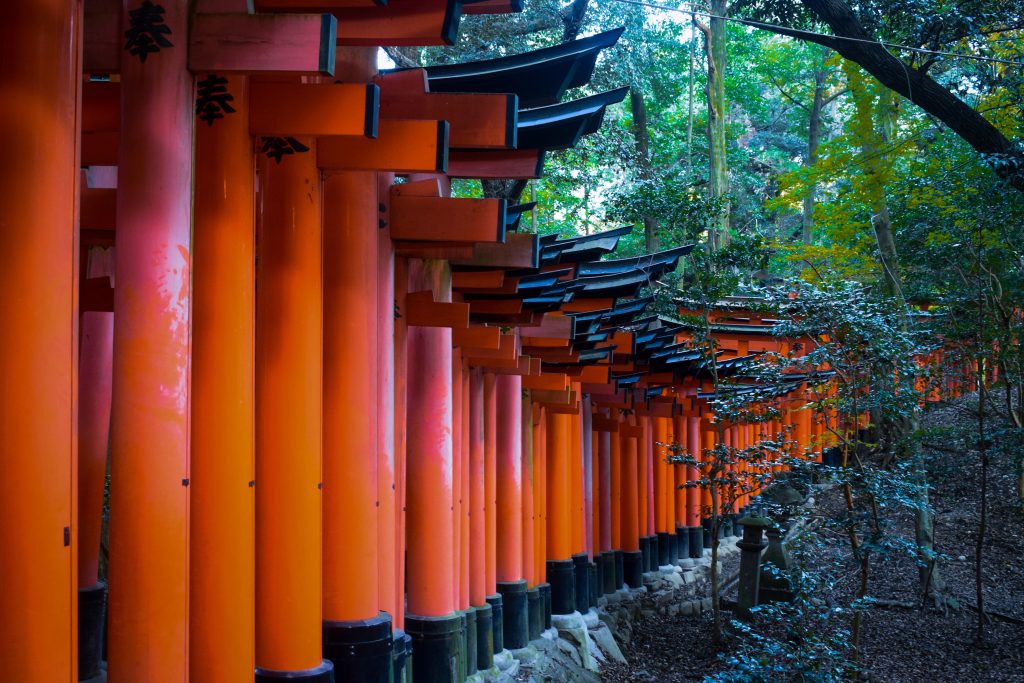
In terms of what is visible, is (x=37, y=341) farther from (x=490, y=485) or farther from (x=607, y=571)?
(x=607, y=571)

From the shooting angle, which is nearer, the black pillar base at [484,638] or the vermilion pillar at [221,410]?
the vermilion pillar at [221,410]

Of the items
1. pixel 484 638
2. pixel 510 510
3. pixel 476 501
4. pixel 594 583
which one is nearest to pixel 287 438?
pixel 476 501

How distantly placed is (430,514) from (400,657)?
1603mm

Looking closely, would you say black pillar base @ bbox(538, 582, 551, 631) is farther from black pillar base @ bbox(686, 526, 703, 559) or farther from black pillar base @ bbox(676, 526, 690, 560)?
black pillar base @ bbox(686, 526, 703, 559)

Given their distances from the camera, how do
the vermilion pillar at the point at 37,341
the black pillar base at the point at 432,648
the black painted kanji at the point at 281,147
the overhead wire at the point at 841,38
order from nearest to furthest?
the vermilion pillar at the point at 37,341 < the black painted kanji at the point at 281,147 < the black pillar base at the point at 432,648 < the overhead wire at the point at 841,38

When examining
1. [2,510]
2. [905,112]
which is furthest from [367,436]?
[905,112]

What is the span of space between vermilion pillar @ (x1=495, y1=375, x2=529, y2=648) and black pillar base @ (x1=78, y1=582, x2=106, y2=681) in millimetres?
5750

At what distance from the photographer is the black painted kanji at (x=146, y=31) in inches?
193

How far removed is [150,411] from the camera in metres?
4.71

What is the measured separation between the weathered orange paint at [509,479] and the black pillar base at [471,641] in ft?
5.87

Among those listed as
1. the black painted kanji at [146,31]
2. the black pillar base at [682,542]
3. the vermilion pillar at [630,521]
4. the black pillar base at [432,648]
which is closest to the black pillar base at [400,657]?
the black pillar base at [432,648]

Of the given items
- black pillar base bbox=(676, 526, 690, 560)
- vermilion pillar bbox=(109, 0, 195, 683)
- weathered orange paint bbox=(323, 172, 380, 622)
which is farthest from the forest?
vermilion pillar bbox=(109, 0, 195, 683)

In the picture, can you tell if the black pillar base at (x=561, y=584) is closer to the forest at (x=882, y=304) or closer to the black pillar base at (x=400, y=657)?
the forest at (x=882, y=304)

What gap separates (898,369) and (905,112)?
14.9 meters
